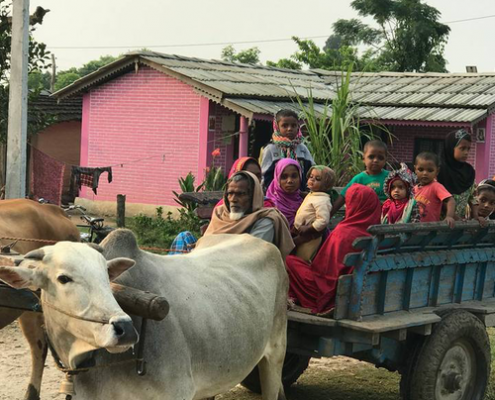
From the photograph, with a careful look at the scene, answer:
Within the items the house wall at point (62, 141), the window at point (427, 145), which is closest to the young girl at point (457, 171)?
the window at point (427, 145)

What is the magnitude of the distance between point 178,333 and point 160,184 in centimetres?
1482

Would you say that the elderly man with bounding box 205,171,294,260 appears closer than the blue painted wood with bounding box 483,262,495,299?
Yes

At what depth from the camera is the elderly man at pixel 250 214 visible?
523cm

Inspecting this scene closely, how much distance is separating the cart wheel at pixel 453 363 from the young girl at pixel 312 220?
968 millimetres

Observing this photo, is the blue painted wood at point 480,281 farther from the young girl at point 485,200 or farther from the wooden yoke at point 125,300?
the wooden yoke at point 125,300

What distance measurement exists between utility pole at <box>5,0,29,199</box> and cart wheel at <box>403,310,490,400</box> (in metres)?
6.33

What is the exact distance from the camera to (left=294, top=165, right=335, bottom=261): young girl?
5613mm

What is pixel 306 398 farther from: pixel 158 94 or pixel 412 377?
pixel 158 94

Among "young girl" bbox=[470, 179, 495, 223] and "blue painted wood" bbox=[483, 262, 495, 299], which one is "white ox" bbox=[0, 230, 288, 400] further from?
"young girl" bbox=[470, 179, 495, 223]

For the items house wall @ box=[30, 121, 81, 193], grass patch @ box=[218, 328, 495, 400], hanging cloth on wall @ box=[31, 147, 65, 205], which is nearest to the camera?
grass patch @ box=[218, 328, 495, 400]

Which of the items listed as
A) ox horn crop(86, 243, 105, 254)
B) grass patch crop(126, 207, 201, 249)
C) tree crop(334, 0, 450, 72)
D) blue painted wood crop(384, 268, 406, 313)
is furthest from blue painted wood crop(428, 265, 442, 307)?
tree crop(334, 0, 450, 72)

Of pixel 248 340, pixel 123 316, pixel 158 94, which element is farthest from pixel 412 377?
pixel 158 94

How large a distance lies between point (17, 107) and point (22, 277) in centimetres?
716

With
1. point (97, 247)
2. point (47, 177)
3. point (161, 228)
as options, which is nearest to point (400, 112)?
point (161, 228)
